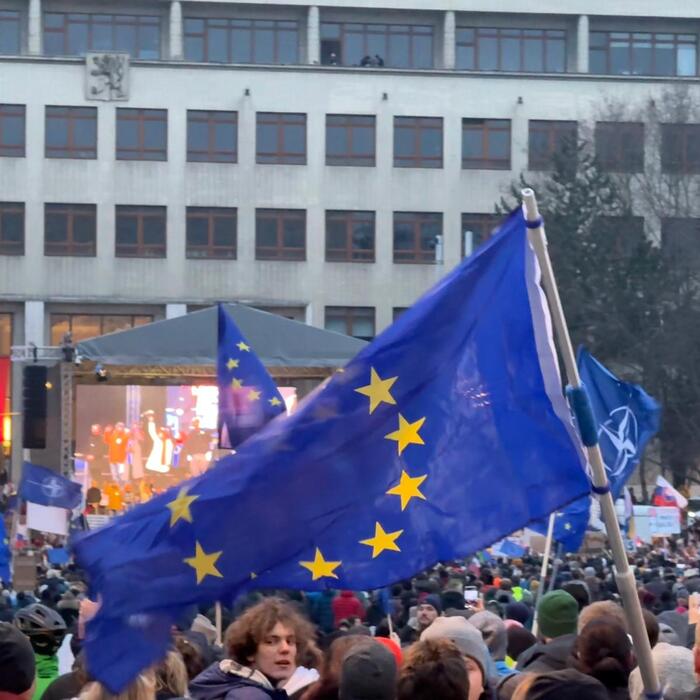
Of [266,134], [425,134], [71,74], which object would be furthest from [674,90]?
[71,74]

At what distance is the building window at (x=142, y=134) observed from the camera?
164ft

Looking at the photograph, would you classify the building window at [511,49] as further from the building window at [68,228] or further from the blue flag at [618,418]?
the blue flag at [618,418]

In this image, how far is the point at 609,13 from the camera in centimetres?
5231

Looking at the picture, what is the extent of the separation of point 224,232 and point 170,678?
45.1 meters

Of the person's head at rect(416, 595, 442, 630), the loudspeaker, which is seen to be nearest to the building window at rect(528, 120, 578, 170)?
the loudspeaker

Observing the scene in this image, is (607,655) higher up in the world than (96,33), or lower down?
lower down

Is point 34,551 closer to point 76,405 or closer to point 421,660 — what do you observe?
point 76,405

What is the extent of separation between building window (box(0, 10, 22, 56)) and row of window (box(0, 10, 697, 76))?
0.03 metres

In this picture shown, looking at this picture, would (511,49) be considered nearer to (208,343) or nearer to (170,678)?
(208,343)

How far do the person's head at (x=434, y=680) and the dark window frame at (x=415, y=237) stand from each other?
47.0m

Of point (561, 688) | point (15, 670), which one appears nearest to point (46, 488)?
point (15, 670)

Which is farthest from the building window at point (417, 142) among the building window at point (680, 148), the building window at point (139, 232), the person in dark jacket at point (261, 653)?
the person in dark jacket at point (261, 653)

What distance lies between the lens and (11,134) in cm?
4966

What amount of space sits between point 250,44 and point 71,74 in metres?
5.36
